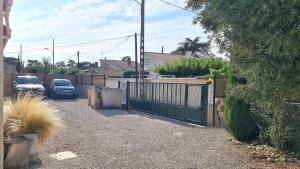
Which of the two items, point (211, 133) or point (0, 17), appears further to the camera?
point (211, 133)

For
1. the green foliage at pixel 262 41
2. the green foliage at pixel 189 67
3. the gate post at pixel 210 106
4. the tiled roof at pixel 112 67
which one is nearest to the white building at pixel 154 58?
the tiled roof at pixel 112 67

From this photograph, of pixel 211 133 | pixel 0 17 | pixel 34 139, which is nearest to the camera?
pixel 0 17

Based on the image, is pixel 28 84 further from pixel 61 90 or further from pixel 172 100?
pixel 172 100

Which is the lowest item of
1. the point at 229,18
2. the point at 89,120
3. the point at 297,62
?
the point at 89,120

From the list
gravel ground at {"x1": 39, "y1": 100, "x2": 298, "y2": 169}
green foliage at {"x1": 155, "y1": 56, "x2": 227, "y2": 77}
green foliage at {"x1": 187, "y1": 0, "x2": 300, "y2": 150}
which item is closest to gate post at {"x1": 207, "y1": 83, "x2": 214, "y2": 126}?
gravel ground at {"x1": 39, "y1": 100, "x2": 298, "y2": 169}

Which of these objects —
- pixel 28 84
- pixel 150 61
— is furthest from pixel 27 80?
pixel 150 61

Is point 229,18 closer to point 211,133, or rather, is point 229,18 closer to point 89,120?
point 211,133

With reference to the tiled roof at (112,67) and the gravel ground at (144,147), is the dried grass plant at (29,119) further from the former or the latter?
the tiled roof at (112,67)

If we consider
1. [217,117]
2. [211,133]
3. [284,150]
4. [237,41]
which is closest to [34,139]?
[237,41]

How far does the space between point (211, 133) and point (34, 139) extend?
6.40 meters

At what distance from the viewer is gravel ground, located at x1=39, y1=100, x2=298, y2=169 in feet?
26.3

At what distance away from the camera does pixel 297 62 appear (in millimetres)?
5988

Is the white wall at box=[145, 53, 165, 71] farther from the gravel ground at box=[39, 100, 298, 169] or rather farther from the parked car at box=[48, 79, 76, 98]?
the gravel ground at box=[39, 100, 298, 169]

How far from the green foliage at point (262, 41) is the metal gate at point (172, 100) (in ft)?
20.3
